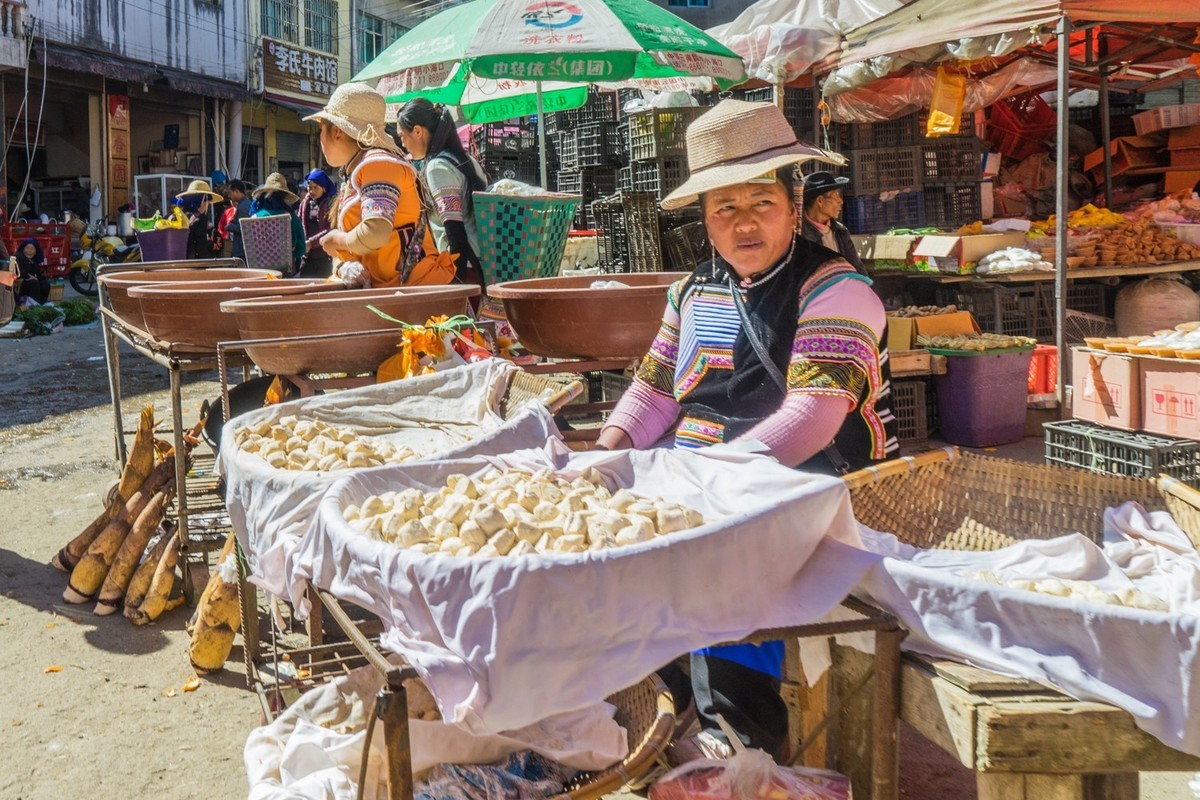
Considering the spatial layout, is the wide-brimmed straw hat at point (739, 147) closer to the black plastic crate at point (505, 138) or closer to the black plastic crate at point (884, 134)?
the black plastic crate at point (884, 134)

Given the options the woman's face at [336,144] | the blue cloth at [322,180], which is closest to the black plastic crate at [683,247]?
the blue cloth at [322,180]

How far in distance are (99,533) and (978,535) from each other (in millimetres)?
3662

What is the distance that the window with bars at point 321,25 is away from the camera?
2614 centimetres

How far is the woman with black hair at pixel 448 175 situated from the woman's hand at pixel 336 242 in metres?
1.13

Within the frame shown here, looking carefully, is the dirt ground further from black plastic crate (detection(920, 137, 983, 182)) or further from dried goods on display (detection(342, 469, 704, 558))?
black plastic crate (detection(920, 137, 983, 182))

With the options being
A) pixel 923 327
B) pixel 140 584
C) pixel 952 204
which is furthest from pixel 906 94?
pixel 140 584

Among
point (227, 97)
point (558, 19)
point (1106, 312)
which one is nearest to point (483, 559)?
point (558, 19)

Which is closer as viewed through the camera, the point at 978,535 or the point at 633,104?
the point at 978,535

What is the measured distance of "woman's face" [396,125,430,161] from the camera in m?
5.23

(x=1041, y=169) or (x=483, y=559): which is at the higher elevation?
(x=1041, y=169)

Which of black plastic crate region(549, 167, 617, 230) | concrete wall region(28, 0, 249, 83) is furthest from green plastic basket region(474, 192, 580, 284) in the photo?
concrete wall region(28, 0, 249, 83)

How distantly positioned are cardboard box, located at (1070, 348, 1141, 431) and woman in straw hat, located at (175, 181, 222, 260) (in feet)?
35.8

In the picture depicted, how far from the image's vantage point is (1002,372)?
6.17 metres

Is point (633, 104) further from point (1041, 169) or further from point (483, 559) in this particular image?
point (483, 559)
